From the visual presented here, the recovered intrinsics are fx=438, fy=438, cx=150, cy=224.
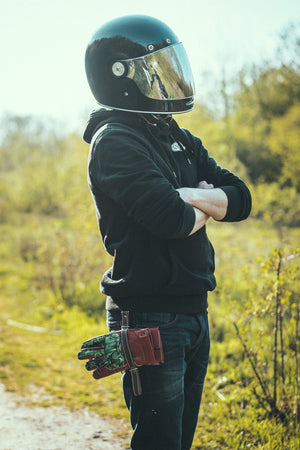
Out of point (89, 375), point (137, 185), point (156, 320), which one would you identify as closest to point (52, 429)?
point (89, 375)

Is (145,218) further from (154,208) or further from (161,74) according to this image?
(161,74)

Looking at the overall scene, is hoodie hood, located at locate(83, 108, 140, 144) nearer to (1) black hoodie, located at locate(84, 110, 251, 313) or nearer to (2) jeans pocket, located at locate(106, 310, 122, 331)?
(1) black hoodie, located at locate(84, 110, 251, 313)

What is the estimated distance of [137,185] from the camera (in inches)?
64.9

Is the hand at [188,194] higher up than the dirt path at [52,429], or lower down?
higher up

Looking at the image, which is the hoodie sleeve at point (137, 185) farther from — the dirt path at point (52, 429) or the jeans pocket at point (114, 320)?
the dirt path at point (52, 429)

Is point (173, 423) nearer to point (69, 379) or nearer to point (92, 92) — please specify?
point (92, 92)

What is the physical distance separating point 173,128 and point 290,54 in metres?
20.2

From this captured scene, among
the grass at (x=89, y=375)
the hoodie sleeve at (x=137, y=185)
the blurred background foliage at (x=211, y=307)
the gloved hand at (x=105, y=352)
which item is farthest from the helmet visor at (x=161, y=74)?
the grass at (x=89, y=375)

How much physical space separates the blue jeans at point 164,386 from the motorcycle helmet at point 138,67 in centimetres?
91

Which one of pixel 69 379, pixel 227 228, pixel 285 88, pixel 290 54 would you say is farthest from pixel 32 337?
pixel 285 88

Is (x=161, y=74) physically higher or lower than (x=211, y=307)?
higher

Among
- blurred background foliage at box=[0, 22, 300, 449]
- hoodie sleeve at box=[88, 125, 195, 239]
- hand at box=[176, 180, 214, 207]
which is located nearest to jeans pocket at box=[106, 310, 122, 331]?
hoodie sleeve at box=[88, 125, 195, 239]

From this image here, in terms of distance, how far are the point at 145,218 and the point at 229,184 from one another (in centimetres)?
69

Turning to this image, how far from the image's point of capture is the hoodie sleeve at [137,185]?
1.66 metres
